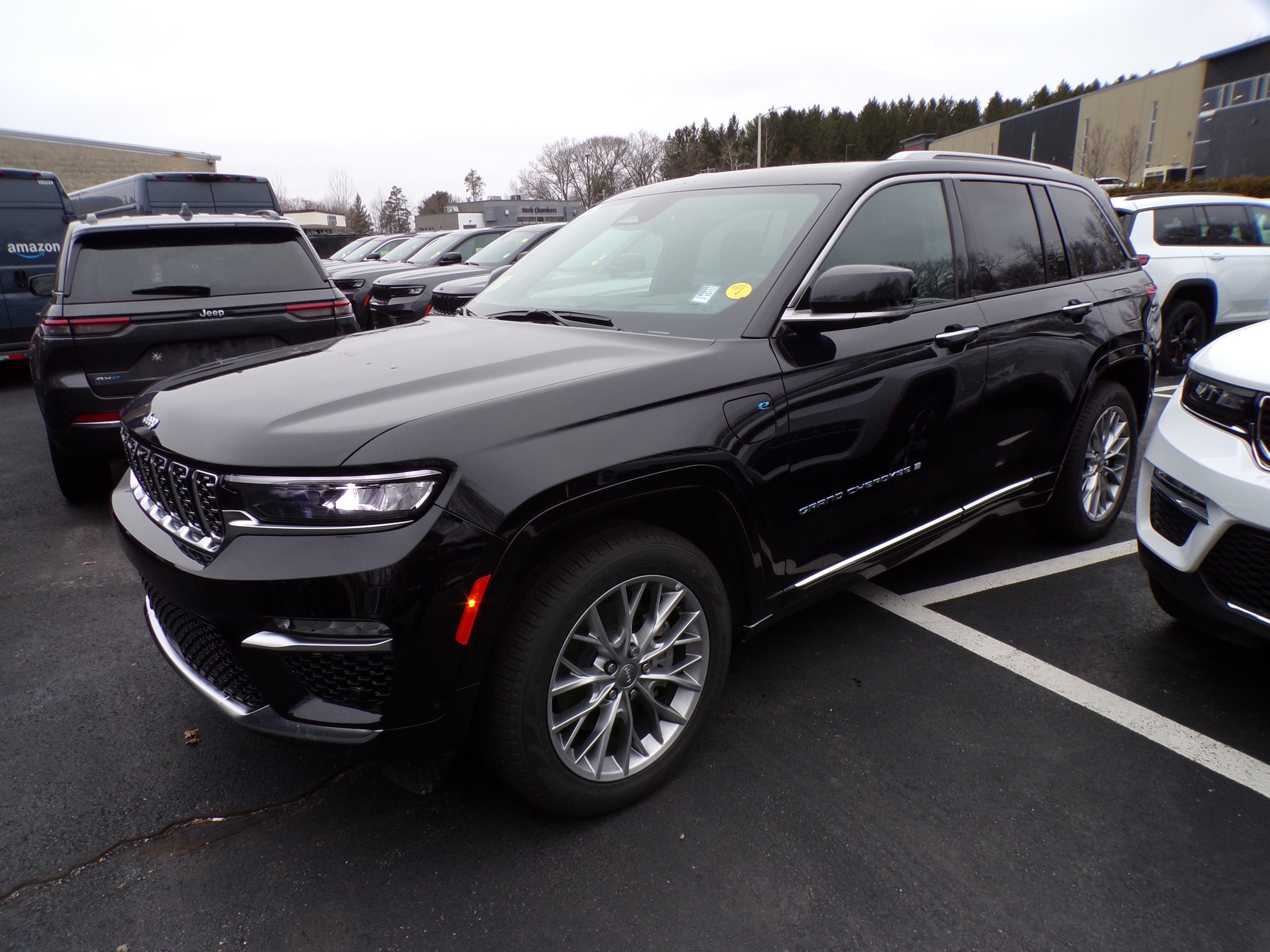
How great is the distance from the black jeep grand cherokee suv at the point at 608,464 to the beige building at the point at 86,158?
41.4 m

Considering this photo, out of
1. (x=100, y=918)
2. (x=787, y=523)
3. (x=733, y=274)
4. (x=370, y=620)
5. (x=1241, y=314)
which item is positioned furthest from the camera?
(x=1241, y=314)

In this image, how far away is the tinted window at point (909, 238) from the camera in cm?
288

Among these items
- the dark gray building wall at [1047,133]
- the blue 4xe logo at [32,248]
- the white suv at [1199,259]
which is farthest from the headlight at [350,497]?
the dark gray building wall at [1047,133]

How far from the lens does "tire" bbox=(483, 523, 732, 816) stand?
6.74 ft

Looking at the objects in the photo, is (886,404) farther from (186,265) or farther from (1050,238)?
(186,265)

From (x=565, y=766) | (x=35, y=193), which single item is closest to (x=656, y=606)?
(x=565, y=766)

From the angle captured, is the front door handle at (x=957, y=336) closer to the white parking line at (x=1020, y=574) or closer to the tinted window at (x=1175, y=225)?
the white parking line at (x=1020, y=574)

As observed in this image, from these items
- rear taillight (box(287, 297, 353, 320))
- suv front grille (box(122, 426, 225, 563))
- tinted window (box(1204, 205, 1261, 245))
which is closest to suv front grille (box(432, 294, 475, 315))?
rear taillight (box(287, 297, 353, 320))

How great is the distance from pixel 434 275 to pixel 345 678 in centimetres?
896

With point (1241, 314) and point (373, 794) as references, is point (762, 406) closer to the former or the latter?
point (373, 794)

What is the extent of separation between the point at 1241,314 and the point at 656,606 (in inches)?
357

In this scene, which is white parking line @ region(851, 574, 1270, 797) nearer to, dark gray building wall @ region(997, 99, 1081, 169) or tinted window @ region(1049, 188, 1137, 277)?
tinted window @ region(1049, 188, 1137, 277)

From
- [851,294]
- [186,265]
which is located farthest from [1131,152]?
[851,294]

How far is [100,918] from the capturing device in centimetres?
203
